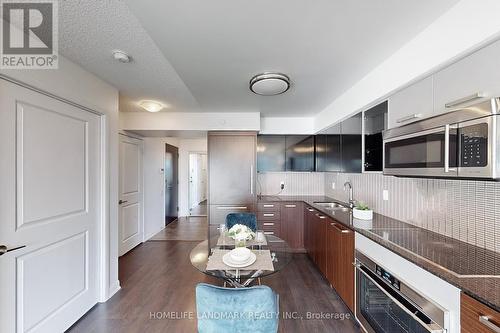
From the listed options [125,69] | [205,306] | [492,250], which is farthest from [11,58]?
[492,250]

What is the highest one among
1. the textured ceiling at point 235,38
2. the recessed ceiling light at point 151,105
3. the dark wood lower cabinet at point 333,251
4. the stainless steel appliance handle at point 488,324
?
the textured ceiling at point 235,38

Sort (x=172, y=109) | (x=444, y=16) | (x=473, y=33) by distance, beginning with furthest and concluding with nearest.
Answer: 1. (x=172, y=109)
2. (x=444, y=16)
3. (x=473, y=33)

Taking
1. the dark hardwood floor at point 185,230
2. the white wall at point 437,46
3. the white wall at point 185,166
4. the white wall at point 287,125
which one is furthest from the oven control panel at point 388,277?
the white wall at point 185,166

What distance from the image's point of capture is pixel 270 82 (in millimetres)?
2324

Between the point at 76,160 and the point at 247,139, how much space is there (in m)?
2.49

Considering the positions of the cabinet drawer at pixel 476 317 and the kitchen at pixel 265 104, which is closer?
the cabinet drawer at pixel 476 317

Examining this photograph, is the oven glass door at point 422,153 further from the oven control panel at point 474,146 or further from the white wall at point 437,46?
the white wall at point 437,46

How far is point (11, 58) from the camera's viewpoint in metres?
1.58

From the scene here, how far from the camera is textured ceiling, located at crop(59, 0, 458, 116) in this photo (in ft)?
4.49

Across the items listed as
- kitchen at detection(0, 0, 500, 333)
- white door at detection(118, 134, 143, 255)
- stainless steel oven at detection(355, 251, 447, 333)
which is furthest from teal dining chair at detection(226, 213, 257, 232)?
white door at detection(118, 134, 143, 255)

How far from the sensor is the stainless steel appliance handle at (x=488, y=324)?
0.87 m

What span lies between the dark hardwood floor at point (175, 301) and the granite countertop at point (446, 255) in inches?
39.0

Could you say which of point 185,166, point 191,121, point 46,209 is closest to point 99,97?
point 46,209

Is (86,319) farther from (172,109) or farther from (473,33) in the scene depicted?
(473,33)
